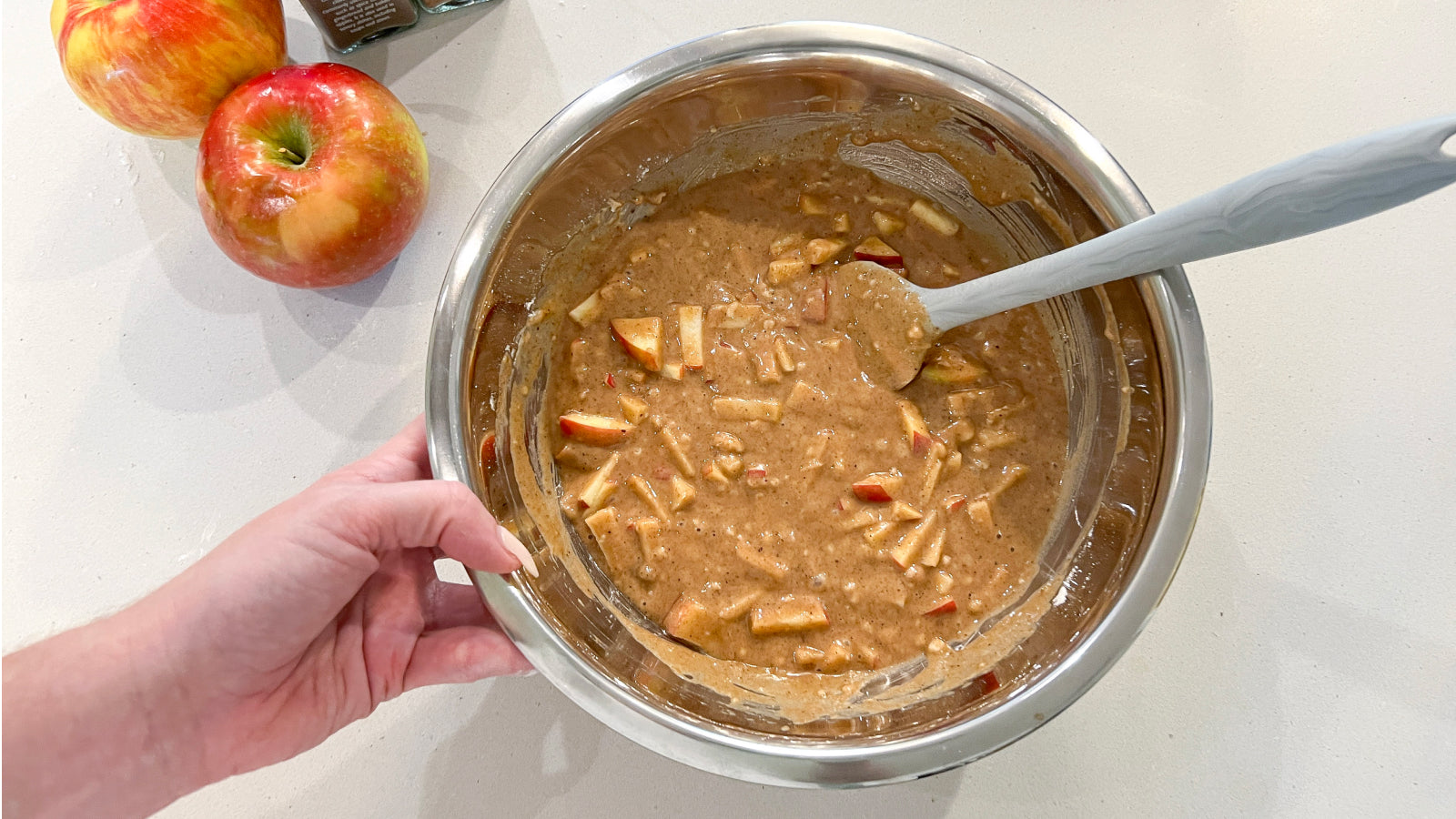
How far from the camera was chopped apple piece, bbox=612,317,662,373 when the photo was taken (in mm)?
1167

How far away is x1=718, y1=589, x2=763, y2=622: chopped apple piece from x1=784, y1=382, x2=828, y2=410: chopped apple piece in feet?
0.92

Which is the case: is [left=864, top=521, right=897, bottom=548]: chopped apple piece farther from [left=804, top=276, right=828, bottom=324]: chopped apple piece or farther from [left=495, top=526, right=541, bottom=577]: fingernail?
[left=495, top=526, right=541, bottom=577]: fingernail

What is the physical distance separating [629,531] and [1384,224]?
1.28m

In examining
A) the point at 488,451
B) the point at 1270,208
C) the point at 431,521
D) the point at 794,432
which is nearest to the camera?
the point at 1270,208

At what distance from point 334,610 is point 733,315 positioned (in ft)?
2.19

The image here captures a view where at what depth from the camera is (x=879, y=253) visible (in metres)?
1.21

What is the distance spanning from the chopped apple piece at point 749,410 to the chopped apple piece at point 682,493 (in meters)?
0.11

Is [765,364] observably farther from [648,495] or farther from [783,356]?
[648,495]

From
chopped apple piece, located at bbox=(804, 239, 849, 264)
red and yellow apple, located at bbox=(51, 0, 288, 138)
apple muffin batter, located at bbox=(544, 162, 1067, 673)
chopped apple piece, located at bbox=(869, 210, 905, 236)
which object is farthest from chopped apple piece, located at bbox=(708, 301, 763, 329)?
red and yellow apple, located at bbox=(51, 0, 288, 138)

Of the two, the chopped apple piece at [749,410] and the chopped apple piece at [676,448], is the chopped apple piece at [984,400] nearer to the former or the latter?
the chopped apple piece at [749,410]

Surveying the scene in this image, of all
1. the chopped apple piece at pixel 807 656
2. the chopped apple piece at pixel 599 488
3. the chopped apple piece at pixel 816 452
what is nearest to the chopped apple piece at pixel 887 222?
the chopped apple piece at pixel 816 452

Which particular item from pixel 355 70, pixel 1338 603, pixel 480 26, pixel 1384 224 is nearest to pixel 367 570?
pixel 355 70

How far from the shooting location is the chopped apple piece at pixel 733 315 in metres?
1.19

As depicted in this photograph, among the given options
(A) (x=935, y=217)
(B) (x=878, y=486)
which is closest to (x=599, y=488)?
(B) (x=878, y=486)
